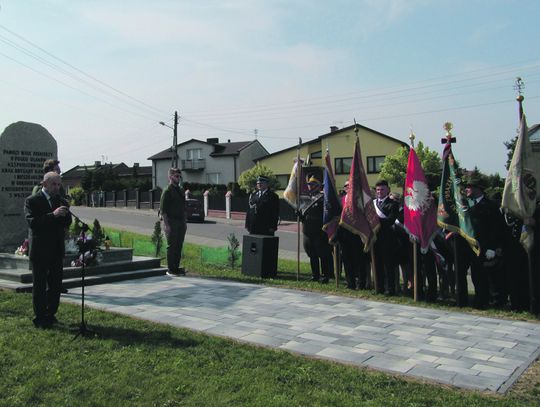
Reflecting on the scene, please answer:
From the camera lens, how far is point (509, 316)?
7.39 m

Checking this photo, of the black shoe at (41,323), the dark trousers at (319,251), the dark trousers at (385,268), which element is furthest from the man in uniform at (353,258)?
the black shoe at (41,323)

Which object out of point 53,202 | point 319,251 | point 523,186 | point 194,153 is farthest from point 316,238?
point 194,153

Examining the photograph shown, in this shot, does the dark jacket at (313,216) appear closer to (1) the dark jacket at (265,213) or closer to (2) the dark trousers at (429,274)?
(1) the dark jacket at (265,213)

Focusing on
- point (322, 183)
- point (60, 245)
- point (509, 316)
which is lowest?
point (509, 316)

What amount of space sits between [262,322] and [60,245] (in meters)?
2.72

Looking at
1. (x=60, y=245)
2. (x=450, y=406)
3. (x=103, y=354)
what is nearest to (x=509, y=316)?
(x=450, y=406)

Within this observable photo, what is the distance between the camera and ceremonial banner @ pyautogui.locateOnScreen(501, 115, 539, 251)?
7469mm

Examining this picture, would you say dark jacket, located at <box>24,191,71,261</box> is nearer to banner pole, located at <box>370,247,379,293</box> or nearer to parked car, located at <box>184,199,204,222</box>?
banner pole, located at <box>370,247,379,293</box>

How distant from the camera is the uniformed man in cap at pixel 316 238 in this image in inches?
411

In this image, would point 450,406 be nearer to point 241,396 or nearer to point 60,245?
point 241,396

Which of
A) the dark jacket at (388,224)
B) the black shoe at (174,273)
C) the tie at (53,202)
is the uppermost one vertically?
the tie at (53,202)

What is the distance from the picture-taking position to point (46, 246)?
6.20m

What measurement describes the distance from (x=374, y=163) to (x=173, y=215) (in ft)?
119

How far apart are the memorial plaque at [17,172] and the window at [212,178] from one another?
48.7 meters
